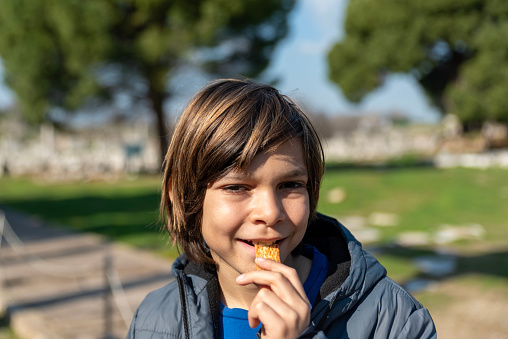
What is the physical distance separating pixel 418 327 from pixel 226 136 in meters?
0.69

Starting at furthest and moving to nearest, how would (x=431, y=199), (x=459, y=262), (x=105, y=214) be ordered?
(x=431, y=199)
(x=105, y=214)
(x=459, y=262)

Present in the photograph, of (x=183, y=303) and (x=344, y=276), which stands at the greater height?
(x=344, y=276)

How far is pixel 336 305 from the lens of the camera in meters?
1.34

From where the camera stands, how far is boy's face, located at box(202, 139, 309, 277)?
4.21 ft

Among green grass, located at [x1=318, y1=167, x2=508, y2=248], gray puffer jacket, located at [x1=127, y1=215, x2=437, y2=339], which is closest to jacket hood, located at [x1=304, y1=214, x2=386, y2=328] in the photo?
gray puffer jacket, located at [x1=127, y1=215, x2=437, y2=339]

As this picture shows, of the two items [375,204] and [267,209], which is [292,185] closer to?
[267,209]

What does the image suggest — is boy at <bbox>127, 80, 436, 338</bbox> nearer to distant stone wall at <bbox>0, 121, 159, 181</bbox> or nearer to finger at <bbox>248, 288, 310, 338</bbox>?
finger at <bbox>248, 288, 310, 338</bbox>

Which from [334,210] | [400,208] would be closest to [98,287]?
[334,210]

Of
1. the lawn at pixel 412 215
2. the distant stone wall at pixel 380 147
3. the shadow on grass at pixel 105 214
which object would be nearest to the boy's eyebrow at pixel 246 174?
the lawn at pixel 412 215

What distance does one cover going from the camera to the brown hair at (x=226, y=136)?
1323 millimetres

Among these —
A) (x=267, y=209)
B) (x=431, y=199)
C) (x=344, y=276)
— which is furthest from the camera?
(x=431, y=199)

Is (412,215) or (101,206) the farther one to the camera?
(101,206)

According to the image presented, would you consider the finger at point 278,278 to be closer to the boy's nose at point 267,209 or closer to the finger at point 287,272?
the finger at point 287,272

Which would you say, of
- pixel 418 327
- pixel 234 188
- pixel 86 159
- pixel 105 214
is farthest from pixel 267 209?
pixel 86 159
